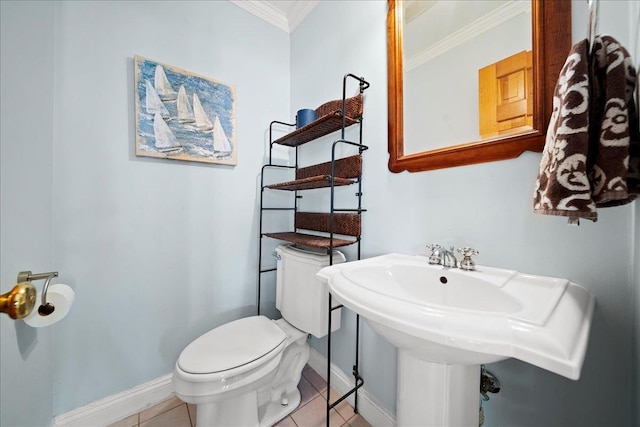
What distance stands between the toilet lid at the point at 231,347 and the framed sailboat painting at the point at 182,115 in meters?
0.96

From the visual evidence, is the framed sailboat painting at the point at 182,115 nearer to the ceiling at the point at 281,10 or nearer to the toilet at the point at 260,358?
the ceiling at the point at 281,10

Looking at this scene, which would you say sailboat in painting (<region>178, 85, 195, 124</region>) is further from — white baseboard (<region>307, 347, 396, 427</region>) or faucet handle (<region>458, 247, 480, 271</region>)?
white baseboard (<region>307, 347, 396, 427</region>)

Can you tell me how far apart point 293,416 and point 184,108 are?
68.9 inches

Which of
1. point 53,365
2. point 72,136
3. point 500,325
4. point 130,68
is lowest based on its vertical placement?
point 53,365

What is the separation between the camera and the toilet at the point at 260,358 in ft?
2.95

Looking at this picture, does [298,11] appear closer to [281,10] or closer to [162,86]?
[281,10]

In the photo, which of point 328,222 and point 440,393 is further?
point 328,222

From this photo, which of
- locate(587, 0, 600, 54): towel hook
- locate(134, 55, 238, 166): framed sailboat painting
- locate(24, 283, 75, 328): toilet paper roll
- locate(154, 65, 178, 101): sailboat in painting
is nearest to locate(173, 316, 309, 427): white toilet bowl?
locate(24, 283, 75, 328): toilet paper roll

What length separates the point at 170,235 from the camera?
131cm

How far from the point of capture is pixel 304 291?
4.08ft

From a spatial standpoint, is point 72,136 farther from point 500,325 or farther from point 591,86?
A: point 591,86

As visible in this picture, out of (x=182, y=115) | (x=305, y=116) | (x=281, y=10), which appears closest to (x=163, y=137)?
(x=182, y=115)

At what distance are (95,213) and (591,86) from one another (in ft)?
5.89

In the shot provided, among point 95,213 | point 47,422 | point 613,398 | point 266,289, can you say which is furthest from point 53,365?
point 613,398
